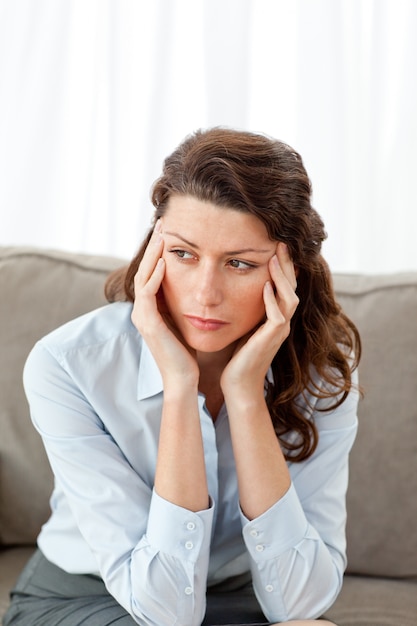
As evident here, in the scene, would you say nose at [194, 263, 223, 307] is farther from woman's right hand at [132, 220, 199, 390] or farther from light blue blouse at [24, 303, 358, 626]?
light blue blouse at [24, 303, 358, 626]

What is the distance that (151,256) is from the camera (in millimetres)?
1447

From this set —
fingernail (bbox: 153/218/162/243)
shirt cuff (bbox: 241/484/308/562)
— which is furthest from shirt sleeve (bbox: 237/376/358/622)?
fingernail (bbox: 153/218/162/243)

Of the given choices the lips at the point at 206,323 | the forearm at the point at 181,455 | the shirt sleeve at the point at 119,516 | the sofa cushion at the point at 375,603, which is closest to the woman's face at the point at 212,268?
the lips at the point at 206,323

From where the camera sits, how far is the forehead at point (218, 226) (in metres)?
1.36

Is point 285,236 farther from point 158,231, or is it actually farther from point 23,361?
point 23,361

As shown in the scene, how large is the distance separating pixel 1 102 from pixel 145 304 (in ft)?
4.31

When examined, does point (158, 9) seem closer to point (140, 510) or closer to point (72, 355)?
point (72, 355)

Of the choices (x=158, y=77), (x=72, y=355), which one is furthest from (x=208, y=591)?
(x=158, y=77)

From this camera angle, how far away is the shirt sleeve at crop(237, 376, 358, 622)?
146 centimetres

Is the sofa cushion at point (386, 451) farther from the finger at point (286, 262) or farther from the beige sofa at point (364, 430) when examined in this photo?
the finger at point (286, 262)

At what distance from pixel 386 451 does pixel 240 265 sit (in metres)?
0.65

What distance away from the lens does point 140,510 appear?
147 cm

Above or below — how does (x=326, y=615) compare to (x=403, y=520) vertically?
below

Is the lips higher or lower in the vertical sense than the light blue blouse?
higher
